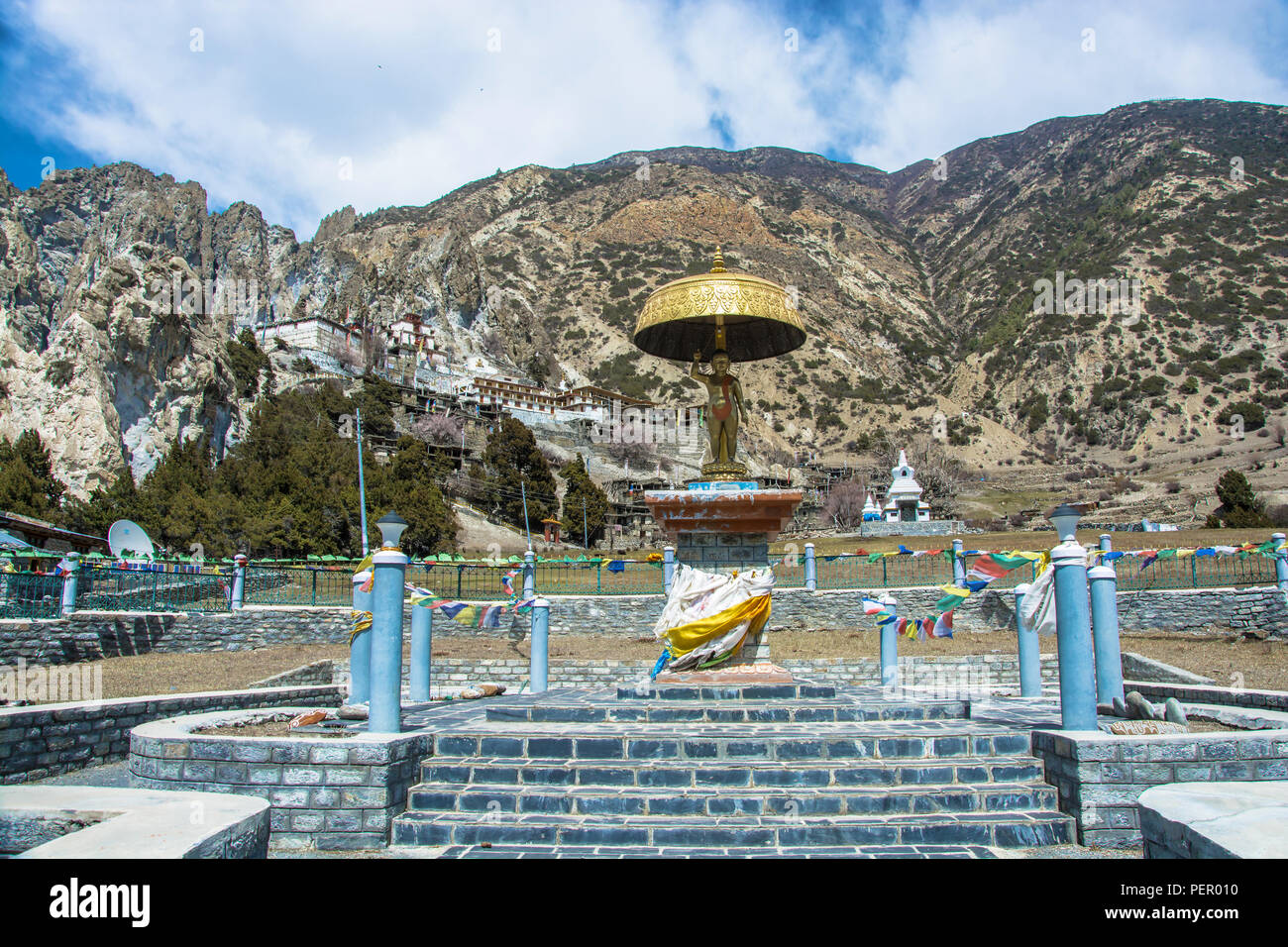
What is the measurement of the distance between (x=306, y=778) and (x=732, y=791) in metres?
2.67

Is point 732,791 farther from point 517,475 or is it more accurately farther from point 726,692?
point 517,475

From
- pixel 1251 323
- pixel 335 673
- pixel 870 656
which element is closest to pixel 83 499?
pixel 335 673

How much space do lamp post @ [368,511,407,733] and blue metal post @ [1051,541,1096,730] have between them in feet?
14.8

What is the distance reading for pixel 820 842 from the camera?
14.7 feet

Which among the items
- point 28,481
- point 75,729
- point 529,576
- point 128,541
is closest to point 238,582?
point 128,541

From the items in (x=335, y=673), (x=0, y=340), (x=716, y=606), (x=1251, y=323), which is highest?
(x=1251, y=323)

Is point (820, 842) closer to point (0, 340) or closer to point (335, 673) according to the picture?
point (335, 673)

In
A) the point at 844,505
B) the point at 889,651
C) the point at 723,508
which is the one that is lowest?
the point at 889,651

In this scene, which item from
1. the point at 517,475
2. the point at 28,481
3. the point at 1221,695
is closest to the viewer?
the point at 1221,695

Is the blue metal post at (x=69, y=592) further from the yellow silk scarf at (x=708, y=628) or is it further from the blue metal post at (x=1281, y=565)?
the blue metal post at (x=1281, y=565)

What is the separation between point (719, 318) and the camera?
8.55 meters

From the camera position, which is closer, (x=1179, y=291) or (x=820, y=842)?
(x=820, y=842)

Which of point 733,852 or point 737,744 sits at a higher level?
point 737,744

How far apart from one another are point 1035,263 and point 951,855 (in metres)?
98.0
